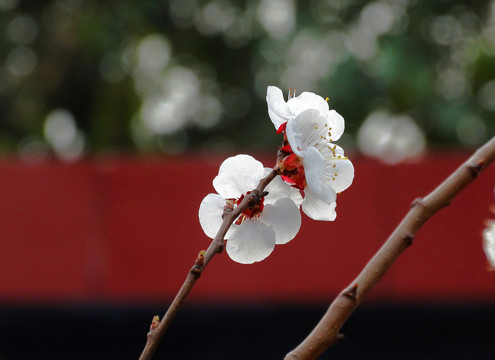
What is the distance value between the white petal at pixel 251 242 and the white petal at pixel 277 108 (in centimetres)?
5

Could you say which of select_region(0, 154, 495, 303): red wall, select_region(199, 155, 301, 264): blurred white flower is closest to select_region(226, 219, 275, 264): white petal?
select_region(199, 155, 301, 264): blurred white flower

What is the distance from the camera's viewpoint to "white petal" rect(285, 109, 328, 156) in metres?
0.32

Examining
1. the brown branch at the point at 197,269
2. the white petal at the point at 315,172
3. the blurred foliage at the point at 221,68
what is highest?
the blurred foliage at the point at 221,68

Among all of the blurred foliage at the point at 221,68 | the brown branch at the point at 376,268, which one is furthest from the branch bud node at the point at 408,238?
the blurred foliage at the point at 221,68

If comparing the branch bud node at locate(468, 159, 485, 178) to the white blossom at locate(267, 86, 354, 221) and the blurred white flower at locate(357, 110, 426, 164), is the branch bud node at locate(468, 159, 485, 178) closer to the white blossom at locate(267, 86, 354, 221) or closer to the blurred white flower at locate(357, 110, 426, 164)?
the white blossom at locate(267, 86, 354, 221)

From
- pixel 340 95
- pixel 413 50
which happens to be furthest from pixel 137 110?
pixel 413 50

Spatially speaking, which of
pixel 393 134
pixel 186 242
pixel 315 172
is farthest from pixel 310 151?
pixel 393 134

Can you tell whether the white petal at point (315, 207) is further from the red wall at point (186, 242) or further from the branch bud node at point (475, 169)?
the red wall at point (186, 242)

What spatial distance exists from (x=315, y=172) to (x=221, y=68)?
4.16m

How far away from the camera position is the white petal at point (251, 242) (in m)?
0.32

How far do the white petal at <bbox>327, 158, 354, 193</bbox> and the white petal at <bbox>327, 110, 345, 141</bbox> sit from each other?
0.01m

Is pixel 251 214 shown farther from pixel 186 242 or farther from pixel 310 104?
pixel 186 242

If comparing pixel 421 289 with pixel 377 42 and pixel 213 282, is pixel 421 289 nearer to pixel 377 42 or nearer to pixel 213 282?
pixel 213 282

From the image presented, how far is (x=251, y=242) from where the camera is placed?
0.32 meters
